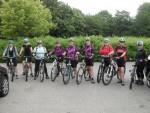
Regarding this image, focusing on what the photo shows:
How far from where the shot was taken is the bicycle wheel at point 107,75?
16406 millimetres

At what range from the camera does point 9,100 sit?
13508 millimetres

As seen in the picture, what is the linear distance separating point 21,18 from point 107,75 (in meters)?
35.1

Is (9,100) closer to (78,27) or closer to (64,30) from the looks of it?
(64,30)

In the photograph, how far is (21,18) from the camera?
50438 mm

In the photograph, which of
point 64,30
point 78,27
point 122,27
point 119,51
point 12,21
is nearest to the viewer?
point 119,51

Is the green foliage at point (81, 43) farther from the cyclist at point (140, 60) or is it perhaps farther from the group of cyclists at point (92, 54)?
the cyclist at point (140, 60)

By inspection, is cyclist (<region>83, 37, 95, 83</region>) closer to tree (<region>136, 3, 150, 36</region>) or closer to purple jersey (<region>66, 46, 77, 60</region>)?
purple jersey (<region>66, 46, 77, 60</region>)

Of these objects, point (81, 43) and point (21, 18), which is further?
point (21, 18)

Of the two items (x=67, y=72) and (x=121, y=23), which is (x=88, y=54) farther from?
(x=121, y=23)

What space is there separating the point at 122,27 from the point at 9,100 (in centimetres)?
8684

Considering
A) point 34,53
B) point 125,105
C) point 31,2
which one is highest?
point 31,2

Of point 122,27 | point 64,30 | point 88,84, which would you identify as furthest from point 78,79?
point 122,27

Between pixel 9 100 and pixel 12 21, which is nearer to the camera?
pixel 9 100

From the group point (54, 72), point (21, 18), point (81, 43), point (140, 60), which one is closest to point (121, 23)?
point (21, 18)
